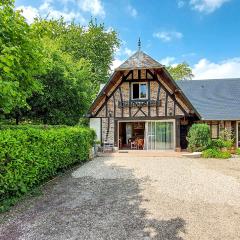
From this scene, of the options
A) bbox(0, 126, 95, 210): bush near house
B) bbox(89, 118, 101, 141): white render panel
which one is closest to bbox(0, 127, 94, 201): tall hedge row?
bbox(0, 126, 95, 210): bush near house

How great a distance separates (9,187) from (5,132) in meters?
1.55

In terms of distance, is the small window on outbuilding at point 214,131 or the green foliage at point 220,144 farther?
the small window on outbuilding at point 214,131

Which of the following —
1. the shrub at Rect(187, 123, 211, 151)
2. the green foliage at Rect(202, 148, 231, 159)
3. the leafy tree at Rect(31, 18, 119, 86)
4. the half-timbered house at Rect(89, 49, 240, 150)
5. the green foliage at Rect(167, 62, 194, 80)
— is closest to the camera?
the green foliage at Rect(202, 148, 231, 159)

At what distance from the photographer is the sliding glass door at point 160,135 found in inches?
803

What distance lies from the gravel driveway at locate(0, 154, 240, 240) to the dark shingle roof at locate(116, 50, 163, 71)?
9.14 meters

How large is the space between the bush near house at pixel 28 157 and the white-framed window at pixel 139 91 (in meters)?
8.82

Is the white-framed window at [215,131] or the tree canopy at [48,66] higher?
the tree canopy at [48,66]

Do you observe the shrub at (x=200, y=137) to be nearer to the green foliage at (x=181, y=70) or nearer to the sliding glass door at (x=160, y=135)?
the sliding glass door at (x=160, y=135)

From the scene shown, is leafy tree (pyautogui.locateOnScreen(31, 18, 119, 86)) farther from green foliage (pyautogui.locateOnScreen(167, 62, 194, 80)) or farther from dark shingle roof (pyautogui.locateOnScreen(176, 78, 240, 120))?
dark shingle roof (pyautogui.locateOnScreen(176, 78, 240, 120))

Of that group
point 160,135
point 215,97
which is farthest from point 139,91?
point 215,97

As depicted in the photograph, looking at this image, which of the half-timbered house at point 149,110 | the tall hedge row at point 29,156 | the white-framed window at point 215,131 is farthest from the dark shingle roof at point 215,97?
the tall hedge row at point 29,156

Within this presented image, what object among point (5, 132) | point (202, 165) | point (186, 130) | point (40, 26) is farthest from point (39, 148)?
point (186, 130)

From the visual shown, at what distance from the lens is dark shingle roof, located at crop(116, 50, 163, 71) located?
19328mm

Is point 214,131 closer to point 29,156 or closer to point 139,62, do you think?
point 139,62
